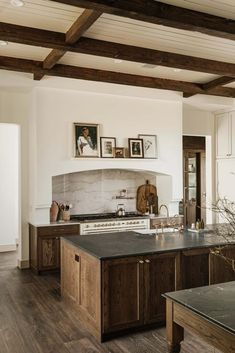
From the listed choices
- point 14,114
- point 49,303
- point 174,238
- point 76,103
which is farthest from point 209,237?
point 14,114

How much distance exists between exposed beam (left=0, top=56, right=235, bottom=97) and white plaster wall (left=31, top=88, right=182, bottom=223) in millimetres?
507

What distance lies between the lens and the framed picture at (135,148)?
6.05 m

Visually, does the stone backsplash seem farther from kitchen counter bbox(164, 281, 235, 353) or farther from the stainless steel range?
kitchen counter bbox(164, 281, 235, 353)

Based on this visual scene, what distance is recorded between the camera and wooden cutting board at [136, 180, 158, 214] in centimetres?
666

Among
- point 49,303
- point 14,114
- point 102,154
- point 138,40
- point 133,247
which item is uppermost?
point 138,40

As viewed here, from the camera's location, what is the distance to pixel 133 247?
346 centimetres

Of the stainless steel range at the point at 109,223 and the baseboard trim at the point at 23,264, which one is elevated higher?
the stainless steel range at the point at 109,223

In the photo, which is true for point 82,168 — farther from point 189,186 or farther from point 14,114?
point 189,186

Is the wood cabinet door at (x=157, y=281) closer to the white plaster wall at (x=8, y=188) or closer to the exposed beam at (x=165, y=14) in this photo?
the exposed beam at (x=165, y=14)

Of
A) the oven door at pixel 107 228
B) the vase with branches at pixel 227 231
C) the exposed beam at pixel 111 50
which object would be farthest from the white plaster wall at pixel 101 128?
the vase with branches at pixel 227 231

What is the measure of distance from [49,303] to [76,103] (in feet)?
10.1

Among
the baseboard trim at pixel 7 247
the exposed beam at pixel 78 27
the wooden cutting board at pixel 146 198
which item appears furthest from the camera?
the baseboard trim at pixel 7 247

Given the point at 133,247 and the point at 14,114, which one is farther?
the point at 14,114

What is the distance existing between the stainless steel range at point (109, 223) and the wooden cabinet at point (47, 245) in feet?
0.86
